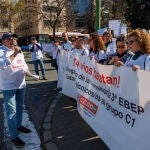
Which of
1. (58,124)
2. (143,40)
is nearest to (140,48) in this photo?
(143,40)

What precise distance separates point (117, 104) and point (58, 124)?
2532 millimetres

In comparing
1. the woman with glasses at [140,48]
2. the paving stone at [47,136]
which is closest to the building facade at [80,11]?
the paving stone at [47,136]

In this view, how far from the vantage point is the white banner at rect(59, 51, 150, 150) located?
3.92m

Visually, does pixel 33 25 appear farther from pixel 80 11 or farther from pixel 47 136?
pixel 47 136

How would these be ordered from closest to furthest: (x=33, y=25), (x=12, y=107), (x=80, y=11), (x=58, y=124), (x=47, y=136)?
1. (x=12, y=107)
2. (x=47, y=136)
3. (x=58, y=124)
4. (x=80, y=11)
5. (x=33, y=25)

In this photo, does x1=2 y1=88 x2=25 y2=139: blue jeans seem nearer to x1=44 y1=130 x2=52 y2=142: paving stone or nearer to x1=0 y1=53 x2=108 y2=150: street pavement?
x1=0 y1=53 x2=108 y2=150: street pavement

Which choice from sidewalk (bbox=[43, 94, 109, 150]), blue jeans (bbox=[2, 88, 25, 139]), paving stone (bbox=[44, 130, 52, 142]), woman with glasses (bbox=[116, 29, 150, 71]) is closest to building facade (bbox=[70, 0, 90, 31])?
sidewalk (bbox=[43, 94, 109, 150])

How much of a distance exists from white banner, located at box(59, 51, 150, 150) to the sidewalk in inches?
12.0

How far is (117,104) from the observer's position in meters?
4.59

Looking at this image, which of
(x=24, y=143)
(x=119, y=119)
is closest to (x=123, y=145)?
(x=119, y=119)

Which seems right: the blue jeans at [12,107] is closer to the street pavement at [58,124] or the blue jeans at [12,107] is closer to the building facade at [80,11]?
the street pavement at [58,124]

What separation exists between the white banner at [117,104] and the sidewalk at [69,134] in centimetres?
30

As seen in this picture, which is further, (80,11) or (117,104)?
(80,11)

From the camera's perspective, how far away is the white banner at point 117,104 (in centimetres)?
392
